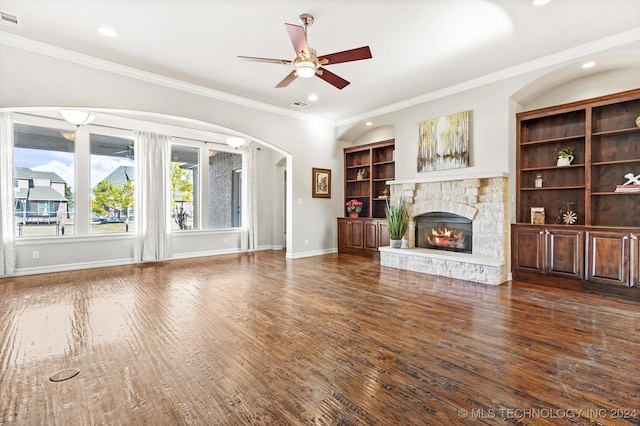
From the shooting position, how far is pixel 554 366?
2.21m

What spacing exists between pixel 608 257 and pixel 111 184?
8.63 meters

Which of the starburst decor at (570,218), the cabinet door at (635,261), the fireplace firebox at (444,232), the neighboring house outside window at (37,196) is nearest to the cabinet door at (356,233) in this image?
the fireplace firebox at (444,232)

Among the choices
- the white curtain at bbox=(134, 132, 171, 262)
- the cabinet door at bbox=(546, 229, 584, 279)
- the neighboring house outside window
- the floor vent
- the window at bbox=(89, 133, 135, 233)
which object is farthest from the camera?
the white curtain at bbox=(134, 132, 171, 262)

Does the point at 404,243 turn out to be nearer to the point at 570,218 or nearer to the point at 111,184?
the point at 570,218

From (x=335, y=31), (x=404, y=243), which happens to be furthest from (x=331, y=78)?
(x=404, y=243)

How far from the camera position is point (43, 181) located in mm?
5645

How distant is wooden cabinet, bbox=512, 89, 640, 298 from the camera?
13.3ft

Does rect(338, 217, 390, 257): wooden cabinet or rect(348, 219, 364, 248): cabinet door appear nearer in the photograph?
rect(338, 217, 390, 257): wooden cabinet

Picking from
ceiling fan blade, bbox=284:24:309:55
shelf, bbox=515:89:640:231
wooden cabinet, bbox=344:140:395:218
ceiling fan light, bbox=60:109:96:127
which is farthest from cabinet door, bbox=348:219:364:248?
ceiling fan light, bbox=60:109:96:127

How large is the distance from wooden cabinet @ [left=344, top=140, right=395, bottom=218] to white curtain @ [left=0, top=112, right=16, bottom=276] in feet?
21.6

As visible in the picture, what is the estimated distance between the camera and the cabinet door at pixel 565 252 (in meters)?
4.25

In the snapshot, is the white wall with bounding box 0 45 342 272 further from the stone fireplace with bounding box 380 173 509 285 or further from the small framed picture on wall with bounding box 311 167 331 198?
the stone fireplace with bounding box 380 173 509 285

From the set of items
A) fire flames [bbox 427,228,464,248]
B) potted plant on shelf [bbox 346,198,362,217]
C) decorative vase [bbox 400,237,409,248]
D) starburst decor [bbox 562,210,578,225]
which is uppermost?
potted plant on shelf [bbox 346,198,362,217]

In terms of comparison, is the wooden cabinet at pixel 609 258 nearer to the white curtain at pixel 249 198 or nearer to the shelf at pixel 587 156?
the shelf at pixel 587 156
